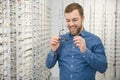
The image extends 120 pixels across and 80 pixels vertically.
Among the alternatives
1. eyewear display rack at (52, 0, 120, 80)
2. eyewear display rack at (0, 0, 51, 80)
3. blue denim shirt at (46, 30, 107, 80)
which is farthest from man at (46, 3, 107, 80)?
eyewear display rack at (52, 0, 120, 80)

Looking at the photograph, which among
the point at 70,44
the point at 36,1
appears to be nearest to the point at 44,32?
the point at 36,1

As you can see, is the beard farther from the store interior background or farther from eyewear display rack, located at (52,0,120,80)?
eyewear display rack, located at (52,0,120,80)

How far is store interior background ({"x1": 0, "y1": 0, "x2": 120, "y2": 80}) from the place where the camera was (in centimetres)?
227

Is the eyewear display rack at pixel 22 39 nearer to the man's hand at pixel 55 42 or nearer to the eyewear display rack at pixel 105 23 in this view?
the eyewear display rack at pixel 105 23

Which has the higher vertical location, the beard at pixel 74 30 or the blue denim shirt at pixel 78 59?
the beard at pixel 74 30

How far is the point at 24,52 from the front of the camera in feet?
9.20

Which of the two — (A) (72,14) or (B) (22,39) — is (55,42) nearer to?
(A) (72,14)

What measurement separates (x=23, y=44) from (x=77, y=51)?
3.50 ft

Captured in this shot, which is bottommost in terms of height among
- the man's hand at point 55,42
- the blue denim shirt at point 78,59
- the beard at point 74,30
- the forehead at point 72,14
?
the blue denim shirt at point 78,59

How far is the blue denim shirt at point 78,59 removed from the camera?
173 centimetres

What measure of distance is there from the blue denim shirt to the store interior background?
60 centimetres

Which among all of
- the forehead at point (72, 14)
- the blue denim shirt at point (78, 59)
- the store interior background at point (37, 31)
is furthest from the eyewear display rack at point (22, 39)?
the forehead at point (72, 14)

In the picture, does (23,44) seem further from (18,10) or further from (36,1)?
(36,1)

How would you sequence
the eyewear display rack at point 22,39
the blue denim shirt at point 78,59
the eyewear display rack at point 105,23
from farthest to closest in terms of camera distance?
the eyewear display rack at point 105,23, the eyewear display rack at point 22,39, the blue denim shirt at point 78,59
